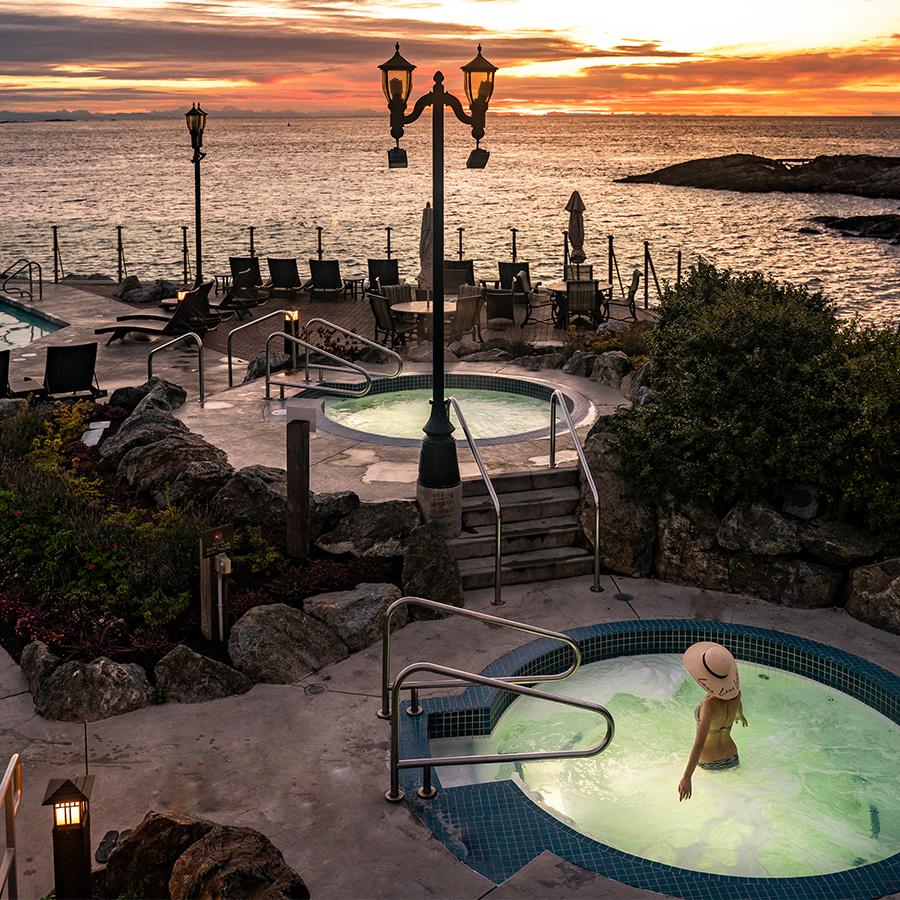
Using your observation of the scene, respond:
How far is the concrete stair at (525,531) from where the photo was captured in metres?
11.0

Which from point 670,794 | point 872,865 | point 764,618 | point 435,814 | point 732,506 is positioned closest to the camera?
point 872,865

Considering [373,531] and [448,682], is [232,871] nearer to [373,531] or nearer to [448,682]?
[448,682]

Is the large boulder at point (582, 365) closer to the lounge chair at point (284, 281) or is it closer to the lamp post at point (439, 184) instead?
the lamp post at point (439, 184)

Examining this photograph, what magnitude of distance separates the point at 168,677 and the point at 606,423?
5.81 meters

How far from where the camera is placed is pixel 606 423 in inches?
481

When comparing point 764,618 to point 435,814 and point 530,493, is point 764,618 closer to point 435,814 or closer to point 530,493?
point 530,493

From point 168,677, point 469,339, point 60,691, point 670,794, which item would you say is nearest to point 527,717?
point 670,794

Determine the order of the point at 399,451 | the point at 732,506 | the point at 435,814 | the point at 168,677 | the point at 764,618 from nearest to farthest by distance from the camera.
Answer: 1. the point at 435,814
2. the point at 168,677
3. the point at 764,618
4. the point at 732,506
5. the point at 399,451

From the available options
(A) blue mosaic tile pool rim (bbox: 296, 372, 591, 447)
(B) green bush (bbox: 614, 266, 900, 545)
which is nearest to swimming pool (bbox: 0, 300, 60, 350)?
(A) blue mosaic tile pool rim (bbox: 296, 372, 591, 447)

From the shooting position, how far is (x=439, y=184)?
33.4 ft

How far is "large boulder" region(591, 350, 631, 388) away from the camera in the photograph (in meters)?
16.1

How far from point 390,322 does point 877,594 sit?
11797 millimetres

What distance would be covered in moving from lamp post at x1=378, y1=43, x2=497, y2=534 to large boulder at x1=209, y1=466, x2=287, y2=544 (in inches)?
56.5

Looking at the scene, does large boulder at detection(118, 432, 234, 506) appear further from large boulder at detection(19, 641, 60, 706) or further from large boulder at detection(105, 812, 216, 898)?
large boulder at detection(105, 812, 216, 898)
